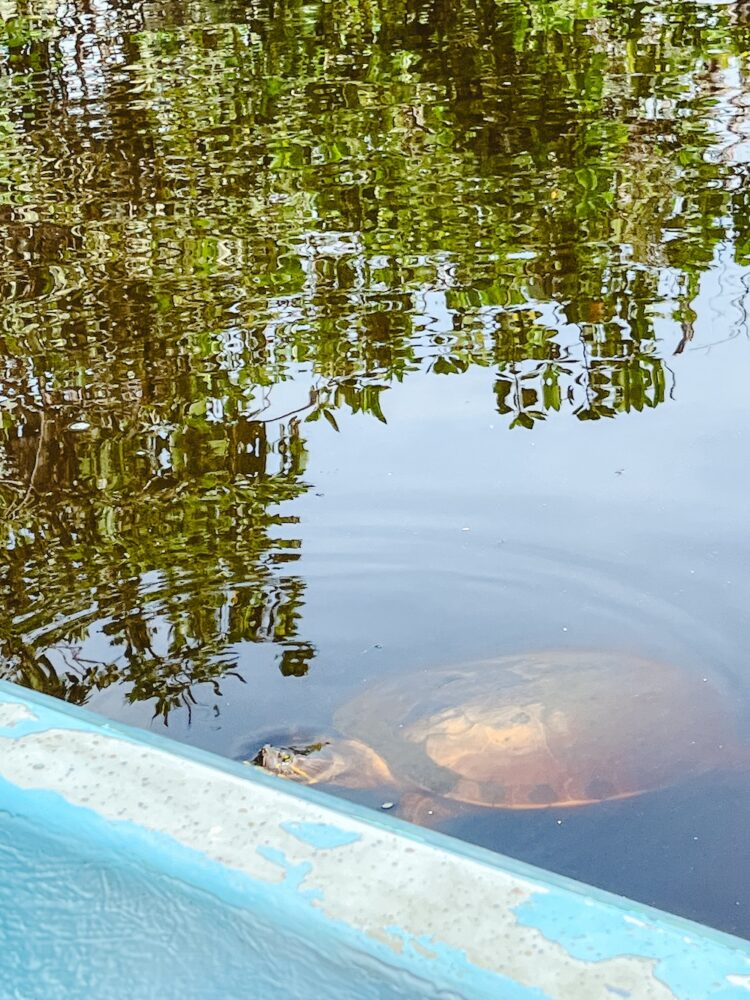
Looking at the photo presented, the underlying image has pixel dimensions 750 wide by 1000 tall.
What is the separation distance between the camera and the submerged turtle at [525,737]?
255cm

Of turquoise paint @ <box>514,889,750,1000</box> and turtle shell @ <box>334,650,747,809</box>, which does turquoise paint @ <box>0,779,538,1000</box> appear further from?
turtle shell @ <box>334,650,747,809</box>

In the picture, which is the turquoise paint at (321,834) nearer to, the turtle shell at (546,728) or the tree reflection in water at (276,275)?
the turtle shell at (546,728)

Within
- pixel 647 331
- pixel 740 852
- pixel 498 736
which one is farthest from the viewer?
pixel 647 331

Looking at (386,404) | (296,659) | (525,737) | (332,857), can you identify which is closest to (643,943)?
(332,857)

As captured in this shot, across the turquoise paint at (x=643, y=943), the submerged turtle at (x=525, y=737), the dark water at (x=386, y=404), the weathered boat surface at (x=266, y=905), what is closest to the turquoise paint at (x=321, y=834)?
the weathered boat surface at (x=266, y=905)

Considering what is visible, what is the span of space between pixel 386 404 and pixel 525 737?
1.63 m

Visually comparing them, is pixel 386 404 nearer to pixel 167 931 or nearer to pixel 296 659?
pixel 296 659

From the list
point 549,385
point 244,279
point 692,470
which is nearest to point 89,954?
point 692,470

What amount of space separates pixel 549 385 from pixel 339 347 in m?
0.79

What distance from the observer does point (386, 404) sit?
161 inches

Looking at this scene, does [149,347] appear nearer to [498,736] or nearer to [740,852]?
Result: [498,736]

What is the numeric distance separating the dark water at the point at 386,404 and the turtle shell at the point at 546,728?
61mm

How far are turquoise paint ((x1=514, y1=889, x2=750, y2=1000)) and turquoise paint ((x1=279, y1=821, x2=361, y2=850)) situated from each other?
8.7 inches

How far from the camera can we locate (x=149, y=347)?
14.9 ft
